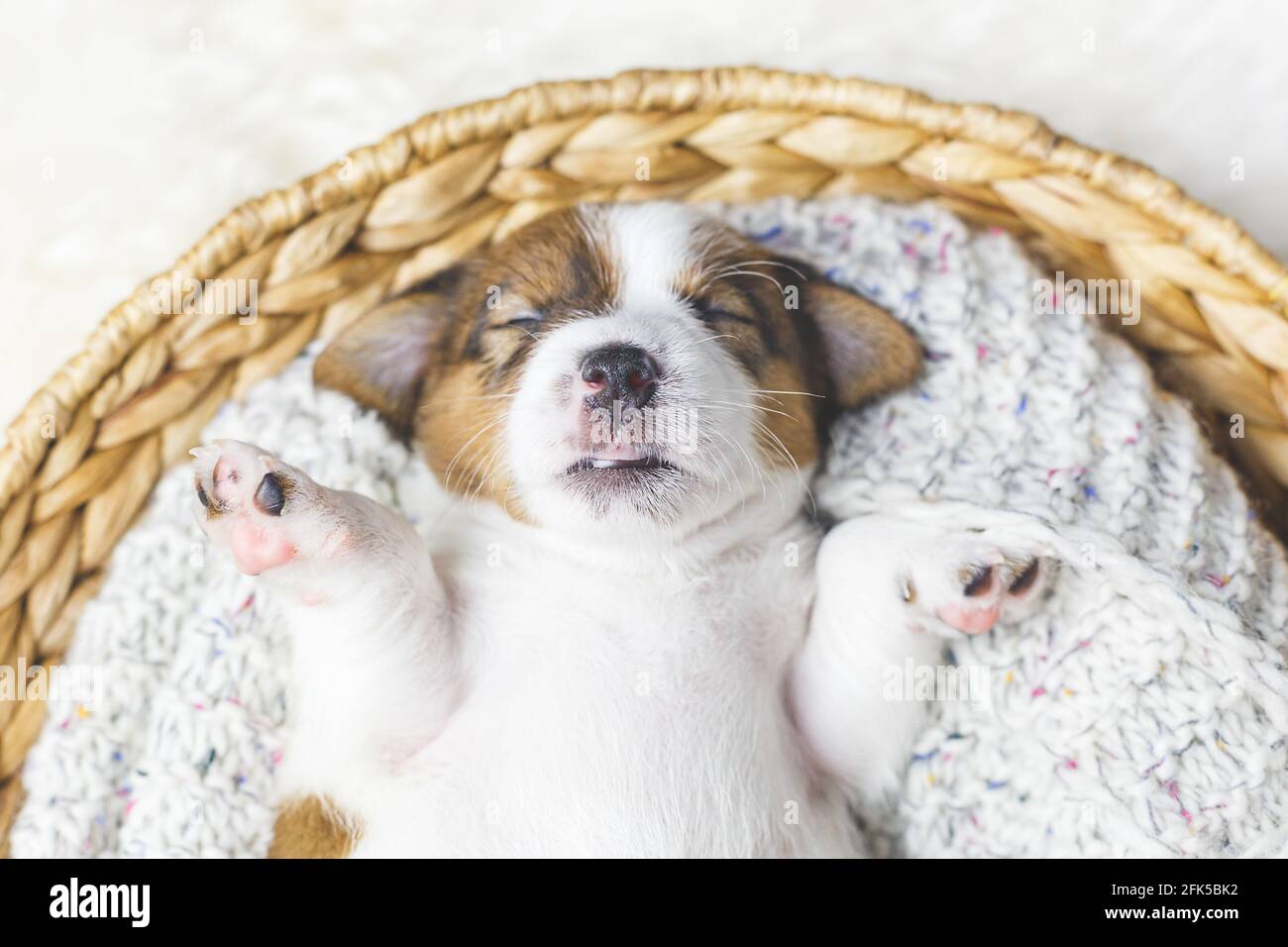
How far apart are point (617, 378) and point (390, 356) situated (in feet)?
2.30

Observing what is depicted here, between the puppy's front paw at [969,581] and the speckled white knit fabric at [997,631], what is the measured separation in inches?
2.4

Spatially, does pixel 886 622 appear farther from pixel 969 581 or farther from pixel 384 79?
pixel 384 79

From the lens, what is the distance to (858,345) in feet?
7.73

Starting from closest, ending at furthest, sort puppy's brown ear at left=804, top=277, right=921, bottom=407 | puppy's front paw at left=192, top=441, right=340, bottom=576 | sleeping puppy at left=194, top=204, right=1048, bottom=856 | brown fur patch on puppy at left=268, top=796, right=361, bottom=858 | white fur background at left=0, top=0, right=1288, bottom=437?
puppy's front paw at left=192, top=441, right=340, bottom=576
sleeping puppy at left=194, top=204, right=1048, bottom=856
brown fur patch on puppy at left=268, top=796, right=361, bottom=858
puppy's brown ear at left=804, top=277, right=921, bottom=407
white fur background at left=0, top=0, right=1288, bottom=437

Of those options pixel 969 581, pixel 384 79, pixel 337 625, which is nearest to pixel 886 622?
pixel 969 581

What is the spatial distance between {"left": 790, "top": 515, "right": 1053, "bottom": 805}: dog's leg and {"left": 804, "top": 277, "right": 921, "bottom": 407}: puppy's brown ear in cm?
29

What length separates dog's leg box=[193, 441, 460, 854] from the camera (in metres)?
1.80

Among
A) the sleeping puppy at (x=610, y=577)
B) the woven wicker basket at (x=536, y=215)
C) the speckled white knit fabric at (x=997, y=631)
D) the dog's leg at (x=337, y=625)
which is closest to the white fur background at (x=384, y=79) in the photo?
the woven wicker basket at (x=536, y=215)

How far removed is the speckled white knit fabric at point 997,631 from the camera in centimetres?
198

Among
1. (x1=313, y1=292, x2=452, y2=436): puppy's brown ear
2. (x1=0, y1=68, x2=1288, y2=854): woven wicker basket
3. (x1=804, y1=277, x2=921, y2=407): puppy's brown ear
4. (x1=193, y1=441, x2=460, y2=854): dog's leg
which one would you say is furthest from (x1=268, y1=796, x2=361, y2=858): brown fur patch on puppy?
(x1=804, y1=277, x2=921, y2=407): puppy's brown ear

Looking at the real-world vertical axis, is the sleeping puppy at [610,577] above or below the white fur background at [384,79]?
below

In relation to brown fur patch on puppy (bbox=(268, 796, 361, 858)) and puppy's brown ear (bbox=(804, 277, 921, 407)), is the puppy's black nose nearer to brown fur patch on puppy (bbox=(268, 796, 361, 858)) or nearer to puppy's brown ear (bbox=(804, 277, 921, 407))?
puppy's brown ear (bbox=(804, 277, 921, 407))

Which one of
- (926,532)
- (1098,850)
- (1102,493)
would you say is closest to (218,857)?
(926,532)

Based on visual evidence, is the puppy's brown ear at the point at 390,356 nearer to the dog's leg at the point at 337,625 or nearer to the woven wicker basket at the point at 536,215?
the woven wicker basket at the point at 536,215
